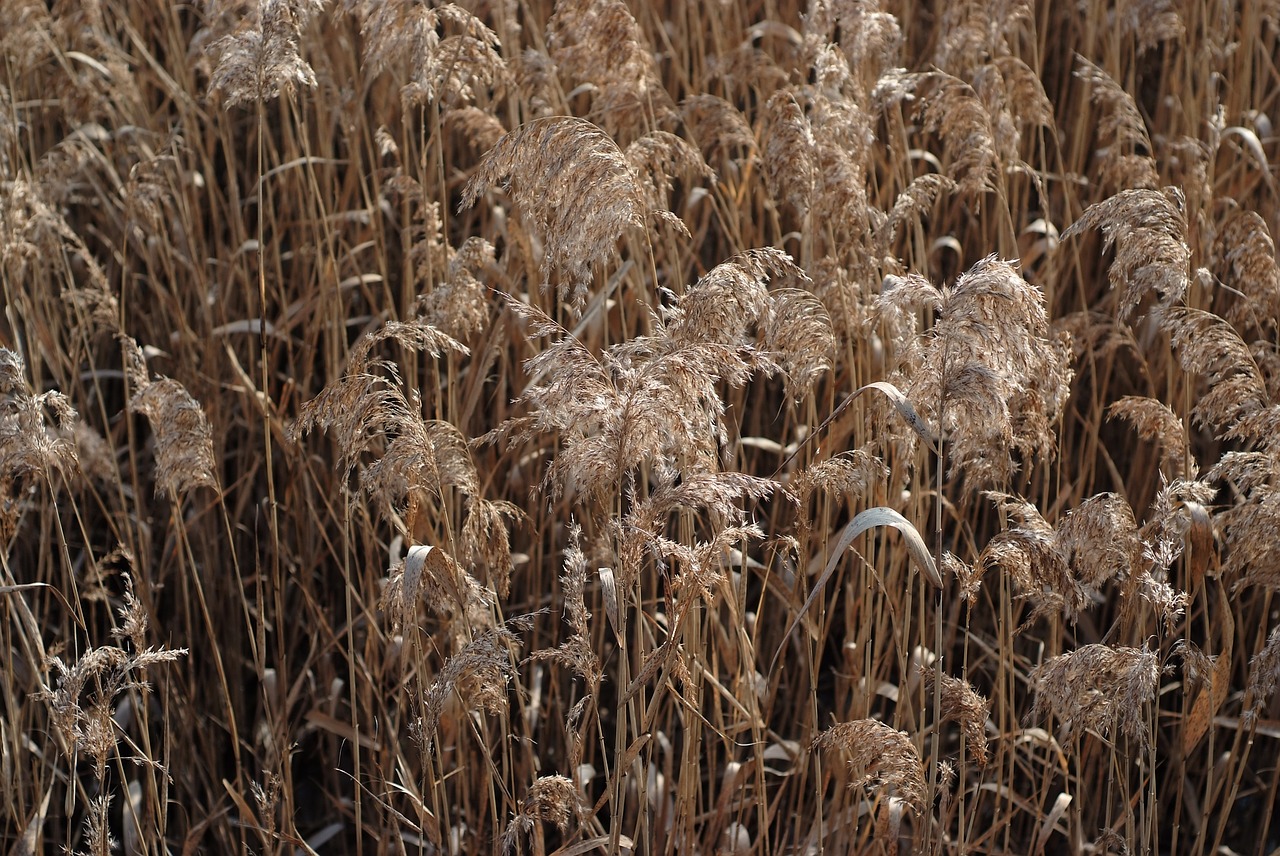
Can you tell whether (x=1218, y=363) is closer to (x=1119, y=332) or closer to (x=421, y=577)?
(x=1119, y=332)

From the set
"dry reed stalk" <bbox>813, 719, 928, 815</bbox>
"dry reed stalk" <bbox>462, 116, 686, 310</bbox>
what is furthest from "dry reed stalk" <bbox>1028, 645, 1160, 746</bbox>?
"dry reed stalk" <bbox>462, 116, 686, 310</bbox>

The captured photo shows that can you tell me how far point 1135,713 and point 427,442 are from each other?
85 cm

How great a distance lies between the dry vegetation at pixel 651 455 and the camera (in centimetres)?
145

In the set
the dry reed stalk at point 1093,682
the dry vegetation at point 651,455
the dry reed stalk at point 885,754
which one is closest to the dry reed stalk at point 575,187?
the dry vegetation at point 651,455

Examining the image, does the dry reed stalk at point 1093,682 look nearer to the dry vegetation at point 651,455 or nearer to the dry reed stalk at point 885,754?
the dry vegetation at point 651,455

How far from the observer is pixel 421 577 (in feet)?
4.72

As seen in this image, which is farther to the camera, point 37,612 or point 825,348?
point 37,612

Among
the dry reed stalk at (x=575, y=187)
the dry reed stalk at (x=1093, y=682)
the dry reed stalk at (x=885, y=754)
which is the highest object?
the dry reed stalk at (x=575, y=187)

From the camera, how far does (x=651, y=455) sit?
130 cm

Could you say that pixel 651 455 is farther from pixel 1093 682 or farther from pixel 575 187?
pixel 1093 682

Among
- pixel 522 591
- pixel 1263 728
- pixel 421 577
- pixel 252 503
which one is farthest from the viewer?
pixel 252 503

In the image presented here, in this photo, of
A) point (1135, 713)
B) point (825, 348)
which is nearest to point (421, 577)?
point (825, 348)

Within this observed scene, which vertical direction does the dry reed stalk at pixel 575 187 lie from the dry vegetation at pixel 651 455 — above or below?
above

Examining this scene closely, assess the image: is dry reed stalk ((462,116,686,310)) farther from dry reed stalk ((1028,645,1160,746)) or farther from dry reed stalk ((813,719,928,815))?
dry reed stalk ((1028,645,1160,746))
